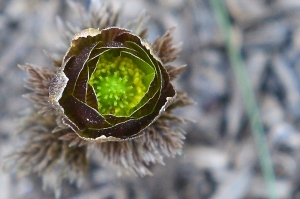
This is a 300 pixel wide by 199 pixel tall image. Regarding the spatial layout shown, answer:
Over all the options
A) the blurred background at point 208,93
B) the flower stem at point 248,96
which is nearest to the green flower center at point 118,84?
the blurred background at point 208,93

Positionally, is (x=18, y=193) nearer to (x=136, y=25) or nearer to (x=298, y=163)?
(x=136, y=25)

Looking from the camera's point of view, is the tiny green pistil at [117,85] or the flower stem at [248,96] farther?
the flower stem at [248,96]

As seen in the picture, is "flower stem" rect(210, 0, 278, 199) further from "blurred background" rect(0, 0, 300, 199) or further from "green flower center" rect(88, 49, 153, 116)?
"green flower center" rect(88, 49, 153, 116)

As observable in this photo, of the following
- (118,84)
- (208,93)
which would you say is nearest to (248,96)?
(208,93)

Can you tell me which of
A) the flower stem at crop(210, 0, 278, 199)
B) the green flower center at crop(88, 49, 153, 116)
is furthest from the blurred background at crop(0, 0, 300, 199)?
the green flower center at crop(88, 49, 153, 116)

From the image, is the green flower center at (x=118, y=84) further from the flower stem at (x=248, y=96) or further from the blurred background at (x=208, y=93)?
the flower stem at (x=248, y=96)

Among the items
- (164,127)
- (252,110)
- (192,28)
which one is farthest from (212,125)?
(164,127)
